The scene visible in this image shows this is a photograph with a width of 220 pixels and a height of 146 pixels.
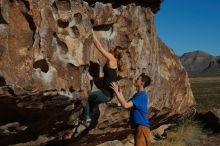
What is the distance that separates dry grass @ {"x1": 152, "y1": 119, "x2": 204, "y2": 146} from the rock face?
15.9 ft

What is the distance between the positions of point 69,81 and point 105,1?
3433 mm

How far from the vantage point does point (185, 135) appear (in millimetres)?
16875

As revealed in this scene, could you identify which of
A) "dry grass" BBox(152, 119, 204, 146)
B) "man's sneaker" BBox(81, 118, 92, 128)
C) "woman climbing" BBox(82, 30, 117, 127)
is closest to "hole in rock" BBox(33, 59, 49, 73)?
"woman climbing" BBox(82, 30, 117, 127)

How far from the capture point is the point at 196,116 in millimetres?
20750

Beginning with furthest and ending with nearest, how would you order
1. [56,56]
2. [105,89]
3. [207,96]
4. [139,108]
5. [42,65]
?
[207,96], [105,89], [139,108], [56,56], [42,65]

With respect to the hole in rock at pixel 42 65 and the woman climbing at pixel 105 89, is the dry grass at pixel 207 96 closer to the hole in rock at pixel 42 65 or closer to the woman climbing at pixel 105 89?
the woman climbing at pixel 105 89

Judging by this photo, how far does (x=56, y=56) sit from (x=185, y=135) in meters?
10.0

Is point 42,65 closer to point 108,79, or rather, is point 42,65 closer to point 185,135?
point 108,79

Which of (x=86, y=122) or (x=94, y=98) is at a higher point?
(x=94, y=98)

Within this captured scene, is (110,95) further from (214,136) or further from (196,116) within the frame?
(196,116)

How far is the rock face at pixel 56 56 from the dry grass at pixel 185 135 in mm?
4850

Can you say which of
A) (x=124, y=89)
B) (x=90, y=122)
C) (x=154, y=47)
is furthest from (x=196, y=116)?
(x=90, y=122)

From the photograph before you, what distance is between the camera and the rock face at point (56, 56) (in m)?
7.27

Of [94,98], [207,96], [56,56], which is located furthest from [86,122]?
[207,96]
